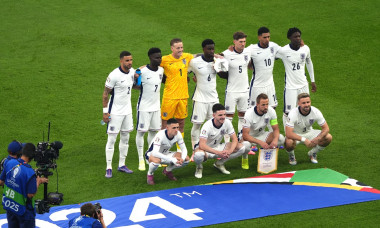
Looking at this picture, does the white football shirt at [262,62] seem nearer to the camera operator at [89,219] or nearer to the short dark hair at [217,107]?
the short dark hair at [217,107]

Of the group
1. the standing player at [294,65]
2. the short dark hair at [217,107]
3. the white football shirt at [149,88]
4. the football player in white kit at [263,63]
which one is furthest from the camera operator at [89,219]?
the standing player at [294,65]

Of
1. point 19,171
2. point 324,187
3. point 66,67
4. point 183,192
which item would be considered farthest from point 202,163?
point 66,67

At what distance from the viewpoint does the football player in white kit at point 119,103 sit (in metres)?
12.4

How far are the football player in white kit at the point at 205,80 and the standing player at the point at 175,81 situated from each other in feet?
0.69

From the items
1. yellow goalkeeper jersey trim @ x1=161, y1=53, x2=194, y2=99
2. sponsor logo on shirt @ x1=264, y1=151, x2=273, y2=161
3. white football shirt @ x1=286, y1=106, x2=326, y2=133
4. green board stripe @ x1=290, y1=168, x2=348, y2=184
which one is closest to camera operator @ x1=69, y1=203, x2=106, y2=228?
green board stripe @ x1=290, y1=168, x2=348, y2=184

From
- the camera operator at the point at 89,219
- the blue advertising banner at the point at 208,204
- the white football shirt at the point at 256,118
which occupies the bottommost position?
the blue advertising banner at the point at 208,204

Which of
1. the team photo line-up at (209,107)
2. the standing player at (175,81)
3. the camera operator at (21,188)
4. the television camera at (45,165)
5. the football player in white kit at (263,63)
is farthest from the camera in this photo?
the football player in white kit at (263,63)

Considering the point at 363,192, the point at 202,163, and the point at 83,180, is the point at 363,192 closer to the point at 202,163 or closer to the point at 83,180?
the point at 202,163

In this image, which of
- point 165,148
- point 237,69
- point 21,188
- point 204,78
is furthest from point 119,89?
point 21,188

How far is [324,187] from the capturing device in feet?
39.3

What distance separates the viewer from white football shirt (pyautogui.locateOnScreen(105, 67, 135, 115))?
1243 centimetres

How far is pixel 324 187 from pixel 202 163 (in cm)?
240

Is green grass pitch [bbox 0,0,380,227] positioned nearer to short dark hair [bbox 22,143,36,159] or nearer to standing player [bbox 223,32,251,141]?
standing player [bbox 223,32,251,141]

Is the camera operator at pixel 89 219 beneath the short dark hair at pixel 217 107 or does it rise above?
beneath
